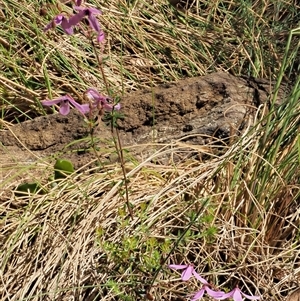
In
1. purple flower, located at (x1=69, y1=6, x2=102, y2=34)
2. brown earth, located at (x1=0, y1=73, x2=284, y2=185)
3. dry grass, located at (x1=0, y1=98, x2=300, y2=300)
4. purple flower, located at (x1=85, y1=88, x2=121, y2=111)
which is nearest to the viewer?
purple flower, located at (x1=69, y1=6, x2=102, y2=34)

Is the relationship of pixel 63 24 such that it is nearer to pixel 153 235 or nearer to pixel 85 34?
pixel 85 34

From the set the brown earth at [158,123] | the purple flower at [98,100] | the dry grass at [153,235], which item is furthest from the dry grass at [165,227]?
the purple flower at [98,100]

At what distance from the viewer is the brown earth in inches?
112

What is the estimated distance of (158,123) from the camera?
2973mm

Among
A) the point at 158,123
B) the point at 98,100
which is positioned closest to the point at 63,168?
the point at 158,123

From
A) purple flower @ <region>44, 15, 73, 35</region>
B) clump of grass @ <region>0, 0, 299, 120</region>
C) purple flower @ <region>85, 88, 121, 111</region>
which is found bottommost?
clump of grass @ <region>0, 0, 299, 120</region>

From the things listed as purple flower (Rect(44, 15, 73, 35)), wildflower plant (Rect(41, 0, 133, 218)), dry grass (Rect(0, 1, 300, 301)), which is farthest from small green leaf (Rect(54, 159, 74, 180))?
purple flower (Rect(44, 15, 73, 35))

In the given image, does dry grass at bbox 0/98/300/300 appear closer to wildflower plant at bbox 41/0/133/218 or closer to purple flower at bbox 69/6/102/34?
wildflower plant at bbox 41/0/133/218

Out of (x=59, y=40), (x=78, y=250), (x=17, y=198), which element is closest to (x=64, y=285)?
(x=78, y=250)

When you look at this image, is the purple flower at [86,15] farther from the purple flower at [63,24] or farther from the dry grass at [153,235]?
the dry grass at [153,235]

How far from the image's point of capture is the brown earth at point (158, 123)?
2855 mm

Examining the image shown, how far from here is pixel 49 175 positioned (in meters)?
2.71

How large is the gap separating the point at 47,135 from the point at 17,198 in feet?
1.62

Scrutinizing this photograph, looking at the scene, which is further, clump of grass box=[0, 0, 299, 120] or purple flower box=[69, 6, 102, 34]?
clump of grass box=[0, 0, 299, 120]
